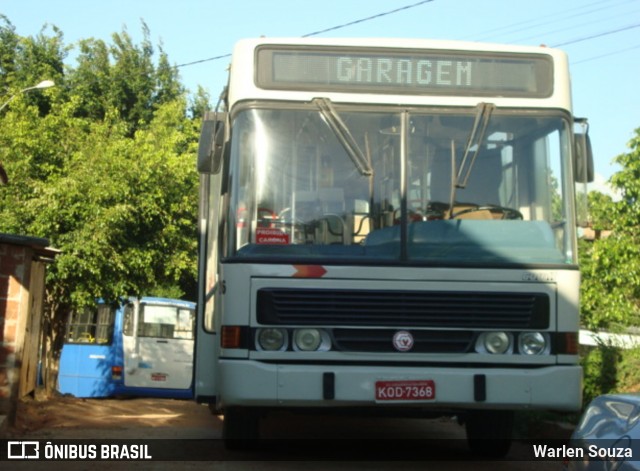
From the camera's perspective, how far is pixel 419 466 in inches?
360

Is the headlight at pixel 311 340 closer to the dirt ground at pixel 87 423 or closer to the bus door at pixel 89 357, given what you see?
the dirt ground at pixel 87 423

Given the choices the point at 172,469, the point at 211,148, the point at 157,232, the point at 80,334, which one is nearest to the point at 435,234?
the point at 211,148

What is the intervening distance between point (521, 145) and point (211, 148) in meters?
2.51

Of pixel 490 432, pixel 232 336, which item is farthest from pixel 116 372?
pixel 232 336

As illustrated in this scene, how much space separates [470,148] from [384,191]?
806 millimetres

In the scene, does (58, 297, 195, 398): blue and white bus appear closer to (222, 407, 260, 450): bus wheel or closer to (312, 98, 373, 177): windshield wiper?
(222, 407, 260, 450): bus wheel

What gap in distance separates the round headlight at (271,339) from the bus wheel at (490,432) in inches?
89.6

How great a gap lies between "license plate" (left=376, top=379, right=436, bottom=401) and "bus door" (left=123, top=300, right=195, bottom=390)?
23.1 m

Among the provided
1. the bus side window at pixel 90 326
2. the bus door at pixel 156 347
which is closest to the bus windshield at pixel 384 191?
the bus door at pixel 156 347

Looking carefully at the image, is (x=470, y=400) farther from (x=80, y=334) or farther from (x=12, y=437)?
(x=80, y=334)

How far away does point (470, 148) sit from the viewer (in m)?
8.25

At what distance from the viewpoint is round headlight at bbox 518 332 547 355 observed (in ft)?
26.5

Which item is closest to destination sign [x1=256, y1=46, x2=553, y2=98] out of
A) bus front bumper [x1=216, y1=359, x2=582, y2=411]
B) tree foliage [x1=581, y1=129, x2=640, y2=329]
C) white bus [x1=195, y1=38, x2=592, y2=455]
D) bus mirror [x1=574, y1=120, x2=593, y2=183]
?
white bus [x1=195, y1=38, x2=592, y2=455]

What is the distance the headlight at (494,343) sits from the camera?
802 cm
